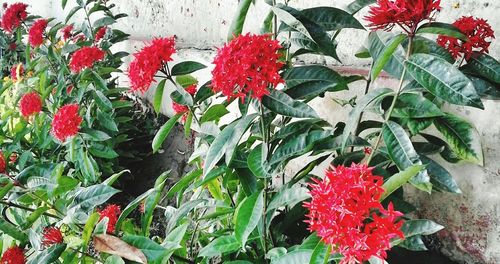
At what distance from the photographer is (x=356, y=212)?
0.68 metres

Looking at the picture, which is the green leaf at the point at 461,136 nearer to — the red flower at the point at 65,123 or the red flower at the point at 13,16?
the red flower at the point at 65,123

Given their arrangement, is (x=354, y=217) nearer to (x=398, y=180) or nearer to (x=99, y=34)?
(x=398, y=180)

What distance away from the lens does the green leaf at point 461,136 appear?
1.00 meters

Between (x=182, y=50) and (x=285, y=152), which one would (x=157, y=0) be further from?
(x=285, y=152)

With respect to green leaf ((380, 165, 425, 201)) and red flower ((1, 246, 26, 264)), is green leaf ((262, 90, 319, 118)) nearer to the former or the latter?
green leaf ((380, 165, 425, 201))

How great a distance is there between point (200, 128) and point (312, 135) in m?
0.31

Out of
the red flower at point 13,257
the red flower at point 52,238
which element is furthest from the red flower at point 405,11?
the red flower at point 13,257

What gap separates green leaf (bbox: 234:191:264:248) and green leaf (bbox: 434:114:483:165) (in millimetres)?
428

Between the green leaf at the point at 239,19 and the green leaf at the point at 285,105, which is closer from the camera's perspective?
the green leaf at the point at 285,105

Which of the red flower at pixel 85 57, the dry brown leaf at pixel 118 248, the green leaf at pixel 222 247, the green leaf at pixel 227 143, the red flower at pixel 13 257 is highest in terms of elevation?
the green leaf at pixel 227 143

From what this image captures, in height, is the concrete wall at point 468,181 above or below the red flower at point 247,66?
below

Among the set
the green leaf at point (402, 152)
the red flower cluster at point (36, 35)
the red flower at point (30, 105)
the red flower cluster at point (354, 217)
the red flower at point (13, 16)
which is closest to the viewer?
the red flower cluster at point (354, 217)

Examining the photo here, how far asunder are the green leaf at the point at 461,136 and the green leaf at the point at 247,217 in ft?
1.40

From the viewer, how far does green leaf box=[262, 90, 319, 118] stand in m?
0.97
